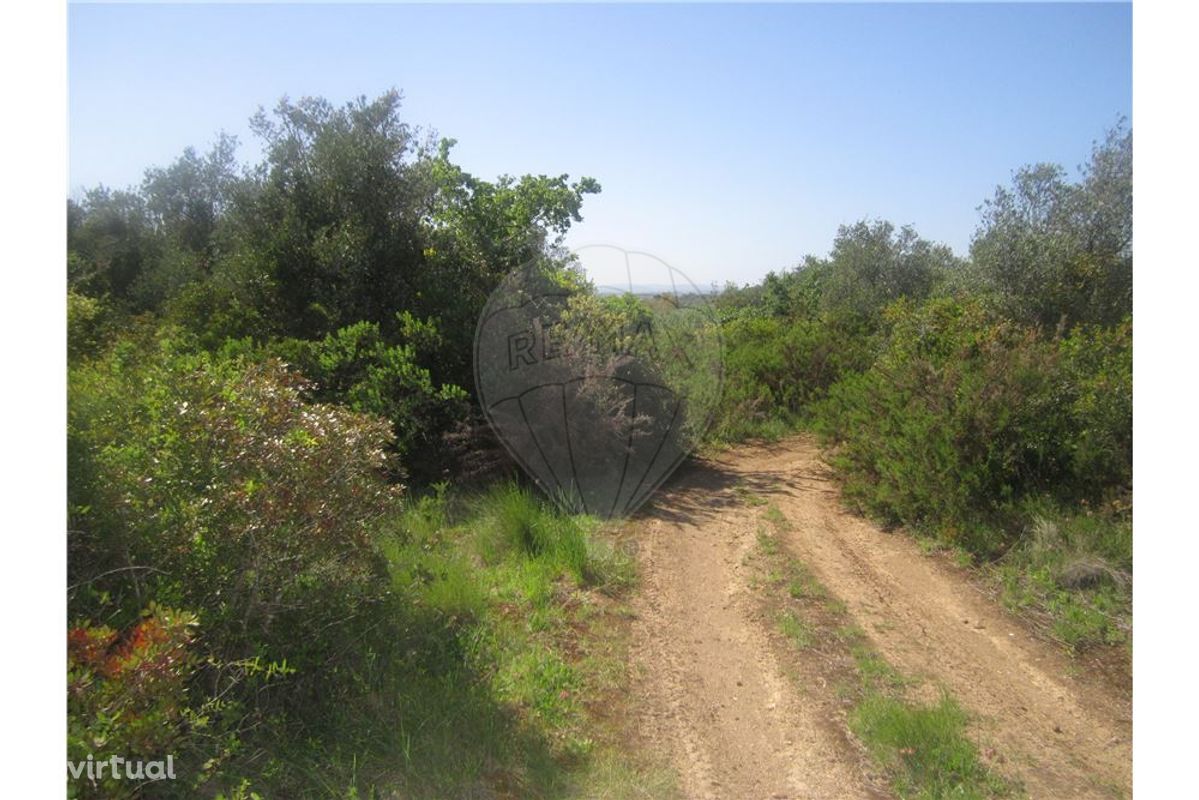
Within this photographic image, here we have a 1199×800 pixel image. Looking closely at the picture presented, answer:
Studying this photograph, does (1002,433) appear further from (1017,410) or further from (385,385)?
(385,385)

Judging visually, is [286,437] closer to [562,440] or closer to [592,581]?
[592,581]

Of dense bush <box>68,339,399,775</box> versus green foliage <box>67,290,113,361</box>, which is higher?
green foliage <box>67,290,113,361</box>

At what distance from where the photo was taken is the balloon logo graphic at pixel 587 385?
7738 millimetres

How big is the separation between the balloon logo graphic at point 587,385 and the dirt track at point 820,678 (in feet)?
2.82

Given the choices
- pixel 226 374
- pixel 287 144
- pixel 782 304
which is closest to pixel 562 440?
pixel 226 374

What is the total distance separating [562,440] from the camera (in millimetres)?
7789

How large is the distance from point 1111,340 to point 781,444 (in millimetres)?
5123

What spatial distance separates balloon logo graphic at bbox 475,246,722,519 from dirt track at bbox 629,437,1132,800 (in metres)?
0.86

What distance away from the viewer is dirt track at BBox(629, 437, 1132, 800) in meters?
3.65

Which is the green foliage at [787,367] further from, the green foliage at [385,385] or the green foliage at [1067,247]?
the green foliage at [385,385]

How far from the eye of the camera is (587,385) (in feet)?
25.7

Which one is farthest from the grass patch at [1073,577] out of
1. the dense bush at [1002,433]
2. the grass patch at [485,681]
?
the grass patch at [485,681]

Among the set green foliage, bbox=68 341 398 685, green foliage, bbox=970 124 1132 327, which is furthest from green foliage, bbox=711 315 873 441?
green foliage, bbox=68 341 398 685

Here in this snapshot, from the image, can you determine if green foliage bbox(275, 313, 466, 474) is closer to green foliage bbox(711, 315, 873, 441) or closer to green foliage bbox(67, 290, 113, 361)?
green foliage bbox(67, 290, 113, 361)
